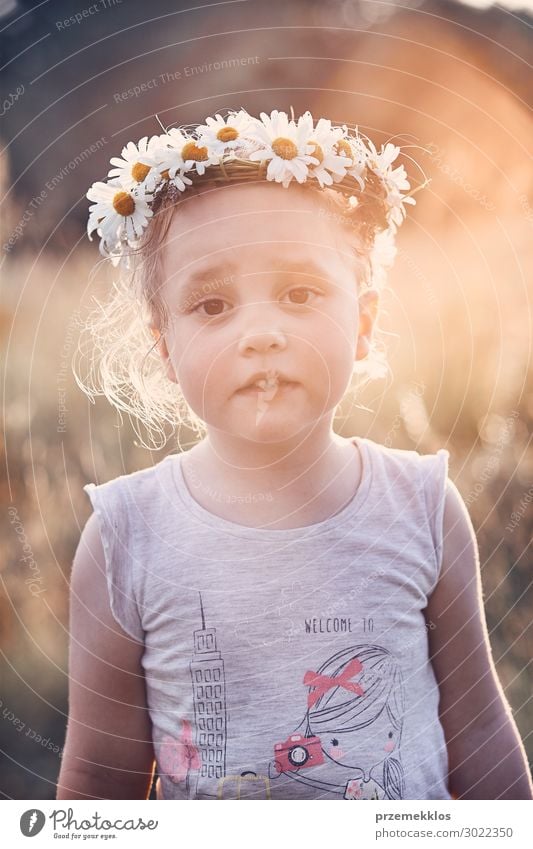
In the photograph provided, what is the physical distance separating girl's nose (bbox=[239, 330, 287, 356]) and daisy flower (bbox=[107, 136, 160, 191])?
164 millimetres

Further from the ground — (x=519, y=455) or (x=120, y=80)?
(x=120, y=80)

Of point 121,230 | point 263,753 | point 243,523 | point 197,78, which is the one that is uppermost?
point 197,78

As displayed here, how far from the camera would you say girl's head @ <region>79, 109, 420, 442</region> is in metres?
0.85

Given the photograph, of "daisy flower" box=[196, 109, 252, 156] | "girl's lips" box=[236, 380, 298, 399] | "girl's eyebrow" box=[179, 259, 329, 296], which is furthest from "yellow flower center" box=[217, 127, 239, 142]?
"girl's lips" box=[236, 380, 298, 399]

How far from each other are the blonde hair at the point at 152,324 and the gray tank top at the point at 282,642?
11 centimetres

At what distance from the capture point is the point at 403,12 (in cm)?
101

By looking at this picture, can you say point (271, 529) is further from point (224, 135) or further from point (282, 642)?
point (224, 135)

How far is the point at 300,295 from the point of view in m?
0.87

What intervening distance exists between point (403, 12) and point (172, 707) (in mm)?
756

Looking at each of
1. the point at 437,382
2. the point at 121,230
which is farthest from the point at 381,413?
the point at 121,230

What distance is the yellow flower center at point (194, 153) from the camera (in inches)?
33.7

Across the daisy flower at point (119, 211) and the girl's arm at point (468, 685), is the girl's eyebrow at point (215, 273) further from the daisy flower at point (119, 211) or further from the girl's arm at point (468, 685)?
the girl's arm at point (468, 685)

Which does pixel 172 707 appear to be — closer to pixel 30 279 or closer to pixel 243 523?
pixel 243 523
